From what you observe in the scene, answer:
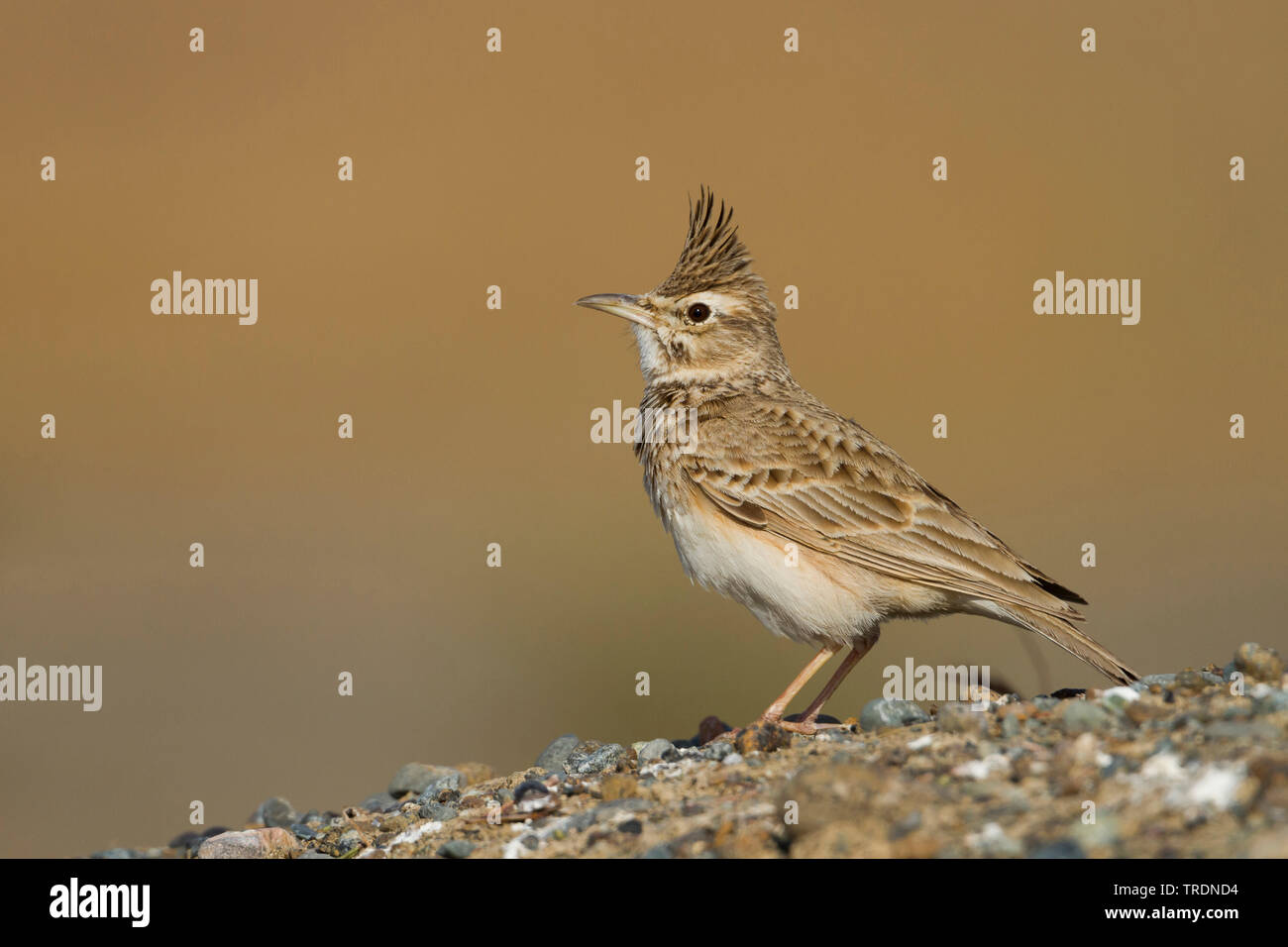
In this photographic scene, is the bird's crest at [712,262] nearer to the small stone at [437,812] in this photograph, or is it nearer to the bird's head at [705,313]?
the bird's head at [705,313]

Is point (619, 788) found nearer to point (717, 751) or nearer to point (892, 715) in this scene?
point (717, 751)

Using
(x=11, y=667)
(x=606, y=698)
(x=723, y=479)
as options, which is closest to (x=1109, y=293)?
(x=606, y=698)

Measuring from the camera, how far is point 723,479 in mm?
7379

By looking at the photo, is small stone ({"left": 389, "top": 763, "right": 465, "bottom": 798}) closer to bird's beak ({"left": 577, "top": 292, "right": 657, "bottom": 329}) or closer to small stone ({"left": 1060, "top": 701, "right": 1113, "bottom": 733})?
bird's beak ({"left": 577, "top": 292, "right": 657, "bottom": 329})

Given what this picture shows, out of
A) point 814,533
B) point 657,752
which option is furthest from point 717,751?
point 814,533

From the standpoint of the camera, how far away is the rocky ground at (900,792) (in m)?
4.22

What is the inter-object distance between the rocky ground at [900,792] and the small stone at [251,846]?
0.04 feet

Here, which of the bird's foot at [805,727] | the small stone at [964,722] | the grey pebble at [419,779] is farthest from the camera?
the grey pebble at [419,779]

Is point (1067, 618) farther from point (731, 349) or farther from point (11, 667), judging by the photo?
point (11, 667)

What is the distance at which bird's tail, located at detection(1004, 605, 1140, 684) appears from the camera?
6344 mm

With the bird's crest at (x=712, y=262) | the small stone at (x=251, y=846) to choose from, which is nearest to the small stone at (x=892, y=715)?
the small stone at (x=251, y=846)

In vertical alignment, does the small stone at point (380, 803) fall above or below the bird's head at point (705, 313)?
below

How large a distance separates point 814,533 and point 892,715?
123 cm

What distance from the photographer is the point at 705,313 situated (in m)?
8.37
